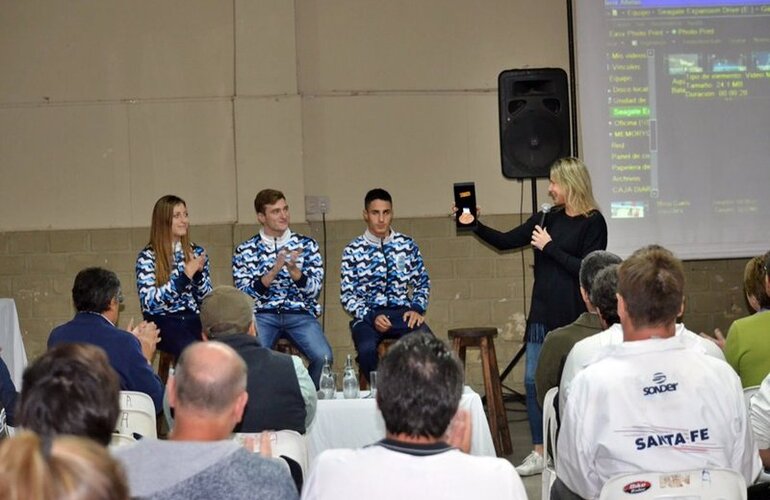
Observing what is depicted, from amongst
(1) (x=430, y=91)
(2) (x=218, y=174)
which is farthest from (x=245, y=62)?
(1) (x=430, y=91)

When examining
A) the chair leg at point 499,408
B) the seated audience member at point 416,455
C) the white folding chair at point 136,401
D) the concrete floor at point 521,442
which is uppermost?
the seated audience member at point 416,455

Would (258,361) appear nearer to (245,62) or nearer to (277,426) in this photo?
(277,426)

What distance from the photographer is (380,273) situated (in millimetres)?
5941

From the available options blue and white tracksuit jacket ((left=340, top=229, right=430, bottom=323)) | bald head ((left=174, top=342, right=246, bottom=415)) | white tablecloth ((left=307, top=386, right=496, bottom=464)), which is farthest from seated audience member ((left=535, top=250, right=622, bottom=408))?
blue and white tracksuit jacket ((left=340, top=229, right=430, bottom=323))

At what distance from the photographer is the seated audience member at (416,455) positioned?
2.07 meters

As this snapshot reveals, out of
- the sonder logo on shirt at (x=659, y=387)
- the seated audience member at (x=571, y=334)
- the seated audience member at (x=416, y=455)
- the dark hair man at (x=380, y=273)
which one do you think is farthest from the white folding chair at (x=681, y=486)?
the dark hair man at (x=380, y=273)

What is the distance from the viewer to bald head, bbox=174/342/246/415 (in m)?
2.26

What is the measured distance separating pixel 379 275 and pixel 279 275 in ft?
1.86

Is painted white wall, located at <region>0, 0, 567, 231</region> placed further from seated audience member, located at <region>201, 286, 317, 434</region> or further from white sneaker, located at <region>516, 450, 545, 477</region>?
seated audience member, located at <region>201, 286, 317, 434</region>

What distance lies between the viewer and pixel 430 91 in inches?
281

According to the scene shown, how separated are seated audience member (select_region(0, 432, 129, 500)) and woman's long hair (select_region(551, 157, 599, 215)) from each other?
431cm

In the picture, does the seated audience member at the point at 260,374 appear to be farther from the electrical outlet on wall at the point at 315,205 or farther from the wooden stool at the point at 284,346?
the electrical outlet on wall at the point at 315,205

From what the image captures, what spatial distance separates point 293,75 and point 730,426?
469 centimetres

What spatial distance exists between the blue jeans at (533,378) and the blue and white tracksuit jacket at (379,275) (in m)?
0.86
